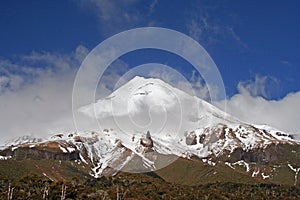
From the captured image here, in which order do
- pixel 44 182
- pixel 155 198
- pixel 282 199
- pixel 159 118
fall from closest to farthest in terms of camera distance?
pixel 159 118 < pixel 44 182 < pixel 155 198 < pixel 282 199

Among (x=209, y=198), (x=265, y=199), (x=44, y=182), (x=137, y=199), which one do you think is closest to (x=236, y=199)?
(x=209, y=198)

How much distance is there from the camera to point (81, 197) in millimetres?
126562

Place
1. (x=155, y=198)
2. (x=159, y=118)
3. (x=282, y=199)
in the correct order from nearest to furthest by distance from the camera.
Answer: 1. (x=159, y=118)
2. (x=155, y=198)
3. (x=282, y=199)

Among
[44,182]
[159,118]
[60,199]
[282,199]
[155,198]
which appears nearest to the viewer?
[159,118]

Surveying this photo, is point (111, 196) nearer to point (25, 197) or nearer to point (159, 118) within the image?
point (25, 197)

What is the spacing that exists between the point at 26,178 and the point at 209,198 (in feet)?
231

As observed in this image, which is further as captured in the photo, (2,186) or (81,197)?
(2,186)

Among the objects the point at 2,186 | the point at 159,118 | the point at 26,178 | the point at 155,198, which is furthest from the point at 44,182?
the point at 159,118

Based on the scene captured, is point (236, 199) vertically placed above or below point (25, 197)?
above

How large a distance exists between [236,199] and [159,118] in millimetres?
107213

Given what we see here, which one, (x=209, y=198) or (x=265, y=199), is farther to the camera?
(x=265, y=199)

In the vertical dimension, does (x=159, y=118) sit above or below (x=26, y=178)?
below

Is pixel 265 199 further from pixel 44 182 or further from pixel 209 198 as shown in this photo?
pixel 44 182

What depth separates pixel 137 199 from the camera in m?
154
